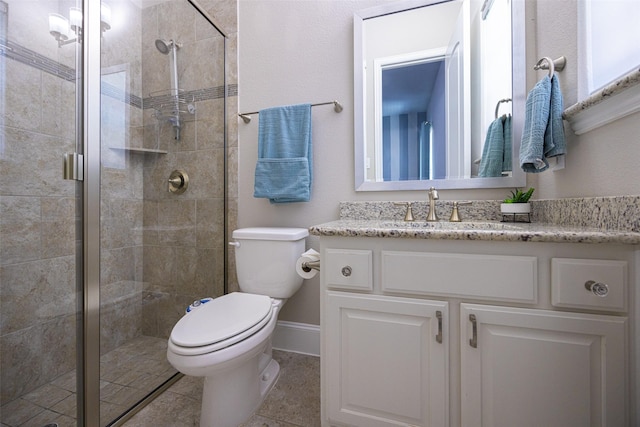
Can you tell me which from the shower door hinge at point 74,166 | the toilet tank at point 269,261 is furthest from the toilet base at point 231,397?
the shower door hinge at point 74,166

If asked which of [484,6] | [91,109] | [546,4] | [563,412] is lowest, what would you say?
[563,412]

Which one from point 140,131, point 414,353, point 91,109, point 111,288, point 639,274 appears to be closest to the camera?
point 639,274

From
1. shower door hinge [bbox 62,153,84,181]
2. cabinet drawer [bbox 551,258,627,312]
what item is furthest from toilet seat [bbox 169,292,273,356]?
cabinet drawer [bbox 551,258,627,312]

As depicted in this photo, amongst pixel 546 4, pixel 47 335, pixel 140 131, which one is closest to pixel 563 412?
pixel 546 4

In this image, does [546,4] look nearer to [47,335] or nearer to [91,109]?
[91,109]

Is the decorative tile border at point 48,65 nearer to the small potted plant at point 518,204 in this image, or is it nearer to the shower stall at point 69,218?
the shower stall at point 69,218

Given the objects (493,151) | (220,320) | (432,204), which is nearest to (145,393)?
(220,320)

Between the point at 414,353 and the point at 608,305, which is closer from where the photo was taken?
the point at 608,305

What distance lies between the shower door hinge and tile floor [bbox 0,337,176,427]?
2.46 feet

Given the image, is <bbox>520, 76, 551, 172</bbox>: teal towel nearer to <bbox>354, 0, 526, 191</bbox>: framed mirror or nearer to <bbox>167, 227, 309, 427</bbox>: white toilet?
<bbox>354, 0, 526, 191</bbox>: framed mirror

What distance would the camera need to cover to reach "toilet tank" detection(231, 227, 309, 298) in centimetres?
132

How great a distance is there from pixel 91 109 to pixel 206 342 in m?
1.03

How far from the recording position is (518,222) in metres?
1.11

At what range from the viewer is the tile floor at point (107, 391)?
0.99 m
